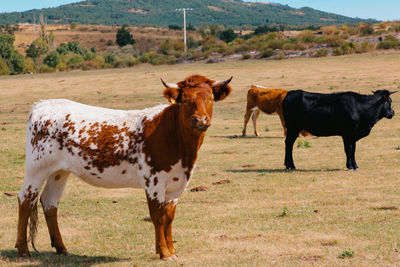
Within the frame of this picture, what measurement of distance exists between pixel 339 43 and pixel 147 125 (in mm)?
54921

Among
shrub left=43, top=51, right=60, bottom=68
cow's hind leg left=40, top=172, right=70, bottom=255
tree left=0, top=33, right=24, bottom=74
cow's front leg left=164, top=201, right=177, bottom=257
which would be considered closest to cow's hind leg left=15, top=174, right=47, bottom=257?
cow's hind leg left=40, top=172, right=70, bottom=255

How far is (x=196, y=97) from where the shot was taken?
7.18 metres

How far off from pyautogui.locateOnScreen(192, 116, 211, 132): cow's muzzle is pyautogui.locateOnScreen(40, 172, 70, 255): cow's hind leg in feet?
7.63

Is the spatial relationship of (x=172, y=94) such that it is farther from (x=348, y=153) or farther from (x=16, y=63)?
(x=16, y=63)

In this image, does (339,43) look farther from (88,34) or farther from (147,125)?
(88,34)

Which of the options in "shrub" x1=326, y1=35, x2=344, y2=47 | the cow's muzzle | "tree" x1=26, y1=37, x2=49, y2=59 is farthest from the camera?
"tree" x1=26, y1=37, x2=49, y2=59

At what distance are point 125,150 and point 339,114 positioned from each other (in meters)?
8.89

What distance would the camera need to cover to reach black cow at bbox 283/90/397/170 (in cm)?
1537

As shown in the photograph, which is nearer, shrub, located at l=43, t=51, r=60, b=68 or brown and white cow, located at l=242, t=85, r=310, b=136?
brown and white cow, located at l=242, t=85, r=310, b=136

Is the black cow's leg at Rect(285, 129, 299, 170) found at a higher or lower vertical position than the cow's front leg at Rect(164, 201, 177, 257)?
lower

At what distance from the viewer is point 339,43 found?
2367 inches

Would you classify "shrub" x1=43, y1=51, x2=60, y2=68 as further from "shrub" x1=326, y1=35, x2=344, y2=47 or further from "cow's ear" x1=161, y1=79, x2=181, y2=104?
"cow's ear" x1=161, y1=79, x2=181, y2=104

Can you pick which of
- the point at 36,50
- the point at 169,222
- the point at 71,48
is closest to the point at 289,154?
the point at 169,222

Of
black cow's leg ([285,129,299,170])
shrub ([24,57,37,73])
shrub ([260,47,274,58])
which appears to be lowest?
shrub ([24,57,37,73])
